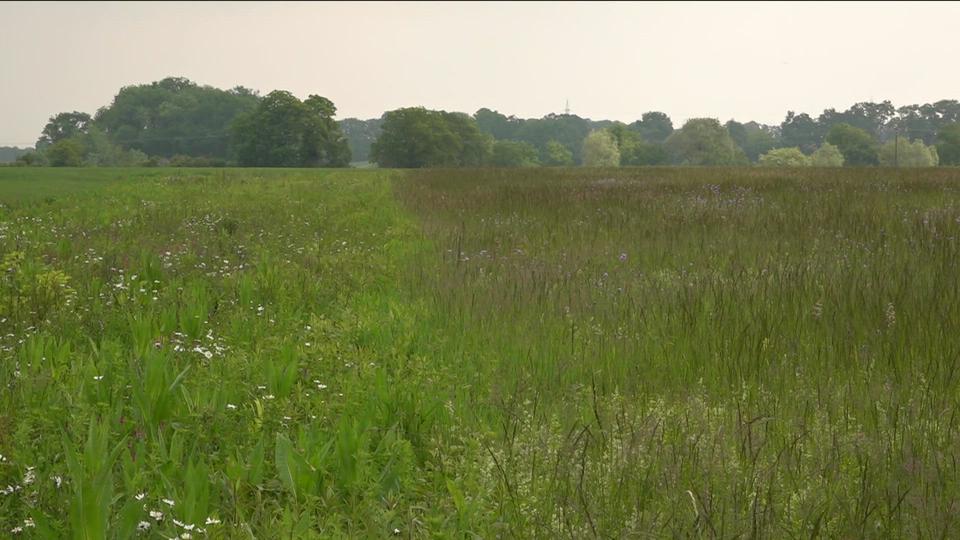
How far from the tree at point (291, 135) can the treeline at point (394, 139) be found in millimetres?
124

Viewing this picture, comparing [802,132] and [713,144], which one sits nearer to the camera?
[713,144]

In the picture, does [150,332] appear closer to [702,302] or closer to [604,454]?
[604,454]

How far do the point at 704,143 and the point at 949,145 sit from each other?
127ft

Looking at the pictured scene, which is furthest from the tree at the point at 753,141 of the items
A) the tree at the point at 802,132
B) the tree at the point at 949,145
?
the tree at the point at 949,145

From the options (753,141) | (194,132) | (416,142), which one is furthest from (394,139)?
(753,141)

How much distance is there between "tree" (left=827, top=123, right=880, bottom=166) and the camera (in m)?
120

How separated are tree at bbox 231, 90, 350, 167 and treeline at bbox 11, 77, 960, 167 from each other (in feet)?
0.41

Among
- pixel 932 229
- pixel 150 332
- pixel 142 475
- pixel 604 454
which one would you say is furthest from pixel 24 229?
pixel 932 229

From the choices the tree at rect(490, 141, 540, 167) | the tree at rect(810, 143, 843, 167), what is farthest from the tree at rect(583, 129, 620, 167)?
the tree at rect(810, 143, 843, 167)

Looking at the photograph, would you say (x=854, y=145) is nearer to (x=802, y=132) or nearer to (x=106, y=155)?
(x=802, y=132)

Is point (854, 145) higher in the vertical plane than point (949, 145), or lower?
higher

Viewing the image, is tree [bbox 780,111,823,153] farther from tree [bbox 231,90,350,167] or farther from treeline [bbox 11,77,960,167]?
tree [bbox 231,90,350,167]

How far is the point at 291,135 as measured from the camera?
8288 centimetres

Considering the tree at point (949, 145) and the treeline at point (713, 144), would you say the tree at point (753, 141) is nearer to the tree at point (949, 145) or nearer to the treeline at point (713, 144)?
the treeline at point (713, 144)
